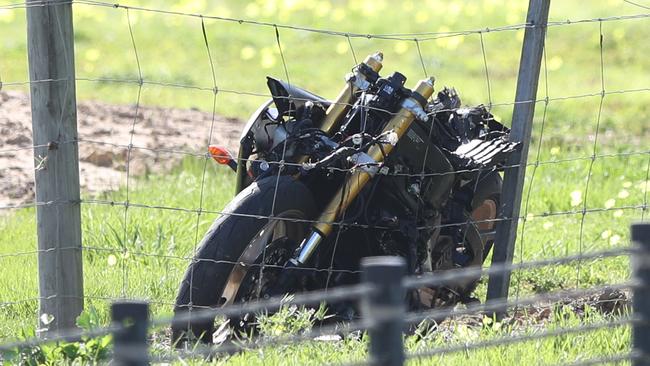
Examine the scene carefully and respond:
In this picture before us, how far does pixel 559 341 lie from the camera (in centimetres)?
582

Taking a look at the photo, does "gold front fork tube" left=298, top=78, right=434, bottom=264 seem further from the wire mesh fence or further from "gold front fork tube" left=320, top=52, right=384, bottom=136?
"gold front fork tube" left=320, top=52, right=384, bottom=136

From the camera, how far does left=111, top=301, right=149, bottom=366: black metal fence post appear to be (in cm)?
341

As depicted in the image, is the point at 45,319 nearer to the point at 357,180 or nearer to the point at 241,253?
the point at 241,253

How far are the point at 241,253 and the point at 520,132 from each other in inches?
63.2

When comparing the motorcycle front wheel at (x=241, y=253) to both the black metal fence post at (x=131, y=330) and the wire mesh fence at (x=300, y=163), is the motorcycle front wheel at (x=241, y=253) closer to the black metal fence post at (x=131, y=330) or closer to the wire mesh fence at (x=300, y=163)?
the wire mesh fence at (x=300, y=163)

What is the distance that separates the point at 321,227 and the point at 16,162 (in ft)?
16.2

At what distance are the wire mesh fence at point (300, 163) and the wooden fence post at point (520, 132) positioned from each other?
45 millimetres

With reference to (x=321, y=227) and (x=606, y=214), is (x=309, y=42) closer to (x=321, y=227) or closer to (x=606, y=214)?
(x=606, y=214)

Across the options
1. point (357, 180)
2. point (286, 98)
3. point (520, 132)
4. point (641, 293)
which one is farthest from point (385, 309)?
point (520, 132)

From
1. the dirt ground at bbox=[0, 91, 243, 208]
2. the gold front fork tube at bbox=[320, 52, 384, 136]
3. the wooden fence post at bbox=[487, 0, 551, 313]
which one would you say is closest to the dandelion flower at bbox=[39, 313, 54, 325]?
the gold front fork tube at bbox=[320, 52, 384, 136]

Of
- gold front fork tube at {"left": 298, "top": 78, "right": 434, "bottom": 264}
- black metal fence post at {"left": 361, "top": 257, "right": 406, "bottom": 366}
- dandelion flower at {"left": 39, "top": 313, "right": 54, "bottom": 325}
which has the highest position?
gold front fork tube at {"left": 298, "top": 78, "right": 434, "bottom": 264}

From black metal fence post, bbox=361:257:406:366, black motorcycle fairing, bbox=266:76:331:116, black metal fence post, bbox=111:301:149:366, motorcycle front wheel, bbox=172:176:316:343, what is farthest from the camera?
black motorcycle fairing, bbox=266:76:331:116

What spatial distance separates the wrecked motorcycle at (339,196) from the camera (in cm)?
611

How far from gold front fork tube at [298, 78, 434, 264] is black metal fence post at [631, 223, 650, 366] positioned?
7.10 feet
